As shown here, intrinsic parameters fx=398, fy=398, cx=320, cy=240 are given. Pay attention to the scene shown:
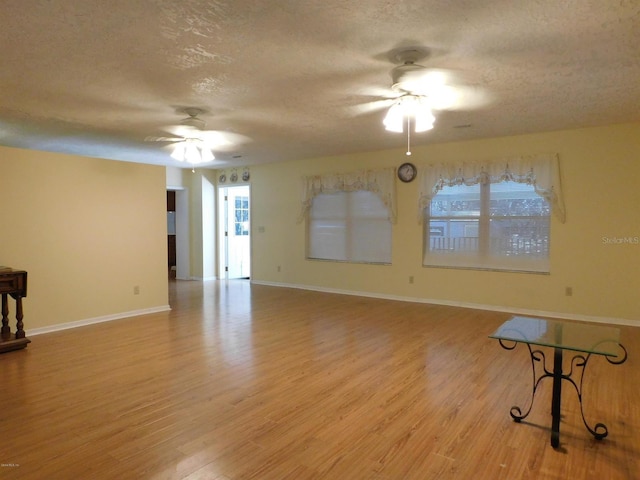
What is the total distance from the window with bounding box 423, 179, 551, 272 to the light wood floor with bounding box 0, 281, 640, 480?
54.2 inches

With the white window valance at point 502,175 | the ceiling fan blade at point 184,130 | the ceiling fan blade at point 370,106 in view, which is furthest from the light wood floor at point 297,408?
the ceiling fan blade at point 370,106

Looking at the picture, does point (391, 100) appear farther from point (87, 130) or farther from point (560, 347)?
point (87, 130)

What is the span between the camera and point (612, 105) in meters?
3.99

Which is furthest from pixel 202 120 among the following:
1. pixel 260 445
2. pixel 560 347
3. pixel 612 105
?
pixel 612 105

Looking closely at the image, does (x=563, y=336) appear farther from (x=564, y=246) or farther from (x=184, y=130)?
(x=184, y=130)

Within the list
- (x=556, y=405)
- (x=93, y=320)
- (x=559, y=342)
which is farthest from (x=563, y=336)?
(x=93, y=320)

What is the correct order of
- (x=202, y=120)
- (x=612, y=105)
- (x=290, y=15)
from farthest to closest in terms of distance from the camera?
(x=202, y=120) < (x=612, y=105) < (x=290, y=15)

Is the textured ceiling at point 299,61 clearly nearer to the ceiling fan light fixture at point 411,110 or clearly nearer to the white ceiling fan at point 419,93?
the white ceiling fan at point 419,93

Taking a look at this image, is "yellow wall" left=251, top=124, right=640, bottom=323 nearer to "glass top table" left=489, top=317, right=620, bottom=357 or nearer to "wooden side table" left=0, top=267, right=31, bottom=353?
"glass top table" left=489, top=317, right=620, bottom=357

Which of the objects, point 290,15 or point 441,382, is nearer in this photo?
point 290,15

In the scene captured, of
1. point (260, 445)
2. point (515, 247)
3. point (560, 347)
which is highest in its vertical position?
point (515, 247)

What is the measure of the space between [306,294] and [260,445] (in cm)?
480

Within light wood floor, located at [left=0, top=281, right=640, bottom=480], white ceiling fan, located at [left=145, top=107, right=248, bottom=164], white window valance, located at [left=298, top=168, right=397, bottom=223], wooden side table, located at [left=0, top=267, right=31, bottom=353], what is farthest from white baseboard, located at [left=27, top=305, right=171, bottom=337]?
white window valance, located at [left=298, top=168, right=397, bottom=223]

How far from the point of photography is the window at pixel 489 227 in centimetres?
532
